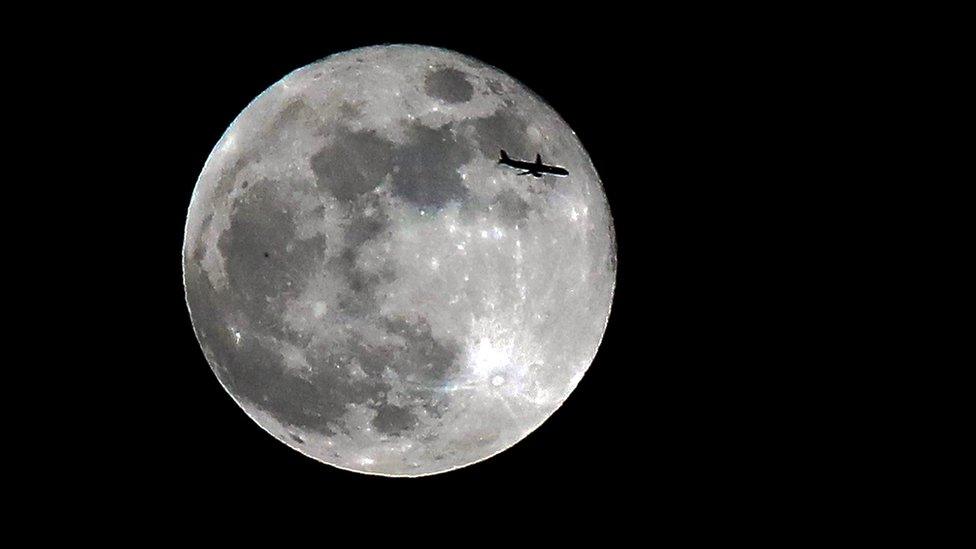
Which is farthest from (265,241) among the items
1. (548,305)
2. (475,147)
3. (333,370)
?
(548,305)

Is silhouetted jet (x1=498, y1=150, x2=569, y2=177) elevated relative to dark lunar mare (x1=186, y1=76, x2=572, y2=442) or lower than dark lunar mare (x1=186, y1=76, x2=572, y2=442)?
elevated

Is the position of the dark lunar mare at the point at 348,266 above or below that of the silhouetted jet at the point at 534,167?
below

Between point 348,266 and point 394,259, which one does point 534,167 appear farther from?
point 348,266

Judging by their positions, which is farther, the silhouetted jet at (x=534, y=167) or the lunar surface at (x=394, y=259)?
the silhouetted jet at (x=534, y=167)

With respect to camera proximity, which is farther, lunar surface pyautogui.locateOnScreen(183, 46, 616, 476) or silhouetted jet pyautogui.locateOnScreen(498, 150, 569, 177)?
silhouetted jet pyautogui.locateOnScreen(498, 150, 569, 177)

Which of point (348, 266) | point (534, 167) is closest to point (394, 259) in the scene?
point (348, 266)
